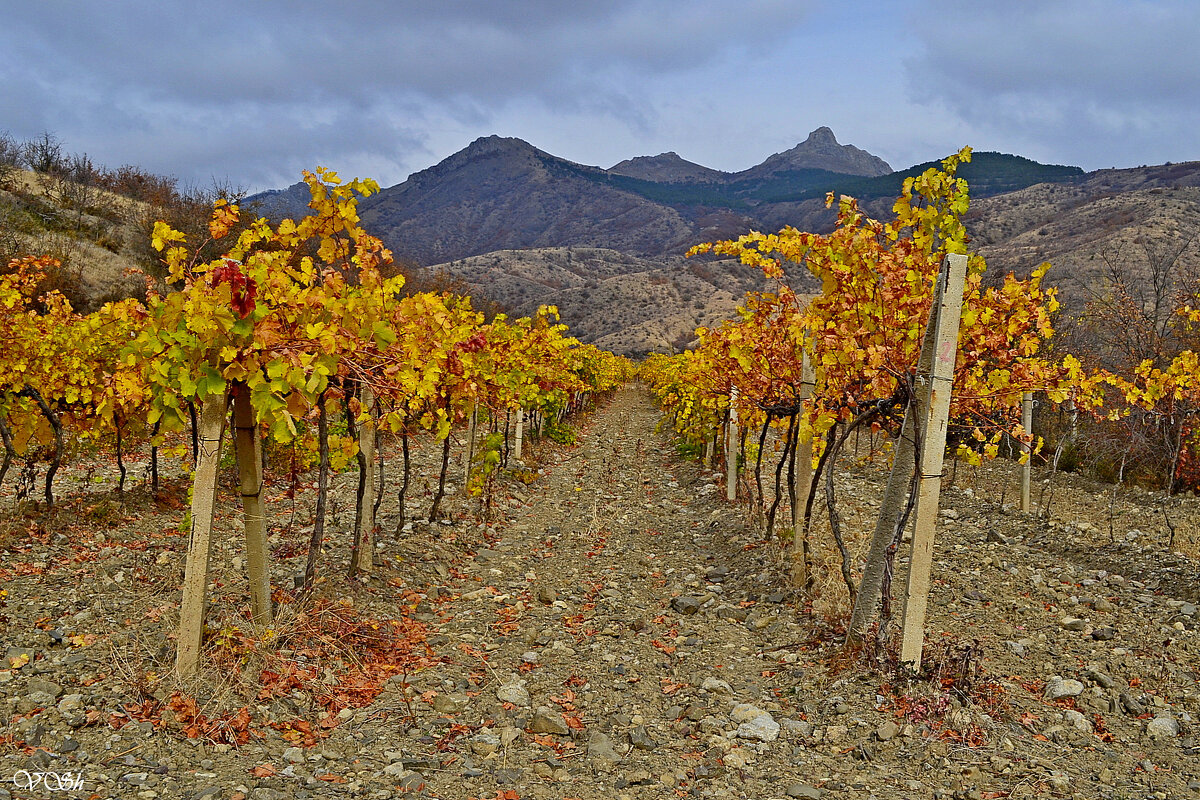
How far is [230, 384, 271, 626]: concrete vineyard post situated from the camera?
401cm

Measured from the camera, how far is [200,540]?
146 inches

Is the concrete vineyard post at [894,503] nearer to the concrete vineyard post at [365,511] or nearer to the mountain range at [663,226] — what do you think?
the concrete vineyard post at [365,511]

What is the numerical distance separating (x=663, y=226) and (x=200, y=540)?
145 meters

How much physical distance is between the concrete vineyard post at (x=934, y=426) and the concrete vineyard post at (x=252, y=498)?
3.87 metres

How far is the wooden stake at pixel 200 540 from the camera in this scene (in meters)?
3.62

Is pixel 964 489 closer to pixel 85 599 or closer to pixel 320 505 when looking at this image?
pixel 320 505

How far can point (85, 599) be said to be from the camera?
189 inches

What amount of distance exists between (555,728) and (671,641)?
164 cm

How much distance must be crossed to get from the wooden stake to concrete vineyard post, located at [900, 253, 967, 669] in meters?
3.94

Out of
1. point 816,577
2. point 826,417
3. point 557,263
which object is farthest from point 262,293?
point 557,263
